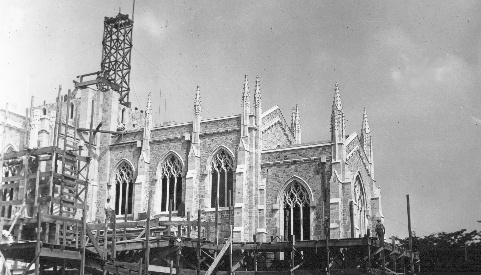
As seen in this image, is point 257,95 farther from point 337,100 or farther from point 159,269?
point 159,269

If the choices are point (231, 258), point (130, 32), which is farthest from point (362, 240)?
point (130, 32)

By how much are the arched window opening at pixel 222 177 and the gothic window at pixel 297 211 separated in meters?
3.85

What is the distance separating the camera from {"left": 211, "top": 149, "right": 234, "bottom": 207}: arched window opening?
43312 mm

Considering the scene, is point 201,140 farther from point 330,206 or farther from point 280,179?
point 330,206

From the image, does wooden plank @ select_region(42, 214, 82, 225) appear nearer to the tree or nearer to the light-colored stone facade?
the light-colored stone facade

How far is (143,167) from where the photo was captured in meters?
45.6

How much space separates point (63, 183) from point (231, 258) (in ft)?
36.6

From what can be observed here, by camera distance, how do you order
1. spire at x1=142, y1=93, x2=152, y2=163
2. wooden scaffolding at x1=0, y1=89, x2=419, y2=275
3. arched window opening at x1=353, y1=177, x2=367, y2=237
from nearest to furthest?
1. wooden scaffolding at x1=0, y1=89, x2=419, y2=275
2. arched window opening at x1=353, y1=177, x2=367, y2=237
3. spire at x1=142, y1=93, x2=152, y2=163

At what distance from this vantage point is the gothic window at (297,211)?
4144 centimetres

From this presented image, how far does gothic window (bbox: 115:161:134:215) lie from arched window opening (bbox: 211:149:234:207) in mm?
6631

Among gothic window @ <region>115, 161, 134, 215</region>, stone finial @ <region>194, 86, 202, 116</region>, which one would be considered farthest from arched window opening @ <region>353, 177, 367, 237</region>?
gothic window @ <region>115, 161, 134, 215</region>

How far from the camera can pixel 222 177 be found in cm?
4375

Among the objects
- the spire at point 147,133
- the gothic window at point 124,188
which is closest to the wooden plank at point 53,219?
the spire at point 147,133

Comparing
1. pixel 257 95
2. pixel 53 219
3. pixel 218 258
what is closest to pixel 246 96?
pixel 257 95
